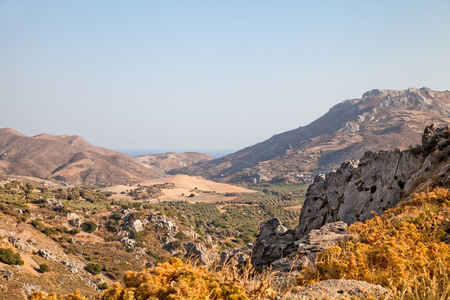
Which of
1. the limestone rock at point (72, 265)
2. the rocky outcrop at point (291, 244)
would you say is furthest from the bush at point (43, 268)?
the rocky outcrop at point (291, 244)

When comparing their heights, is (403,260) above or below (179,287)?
below

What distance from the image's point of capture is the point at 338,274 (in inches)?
254

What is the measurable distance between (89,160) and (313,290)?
649ft

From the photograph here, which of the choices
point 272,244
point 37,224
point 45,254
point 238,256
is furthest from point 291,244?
point 37,224

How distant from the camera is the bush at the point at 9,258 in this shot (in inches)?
899

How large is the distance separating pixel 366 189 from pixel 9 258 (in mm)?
30242

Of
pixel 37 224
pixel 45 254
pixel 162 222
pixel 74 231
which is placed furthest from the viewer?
pixel 162 222

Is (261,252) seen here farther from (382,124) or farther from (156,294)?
(382,124)

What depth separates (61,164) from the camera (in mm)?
173875

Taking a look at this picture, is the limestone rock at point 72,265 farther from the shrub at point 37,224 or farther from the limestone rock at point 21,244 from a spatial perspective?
the shrub at point 37,224

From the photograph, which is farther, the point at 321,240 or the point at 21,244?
the point at 21,244

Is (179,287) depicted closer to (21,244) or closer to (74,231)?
(21,244)

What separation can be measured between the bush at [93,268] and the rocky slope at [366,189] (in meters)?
19.6

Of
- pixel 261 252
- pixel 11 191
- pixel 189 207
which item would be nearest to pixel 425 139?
pixel 261 252
